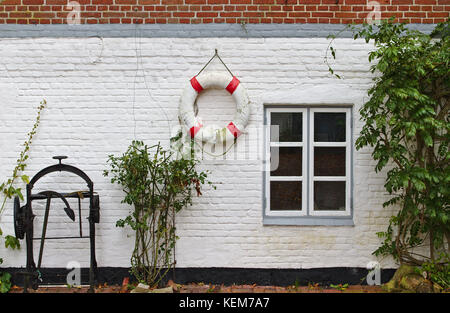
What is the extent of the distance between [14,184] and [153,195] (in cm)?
171

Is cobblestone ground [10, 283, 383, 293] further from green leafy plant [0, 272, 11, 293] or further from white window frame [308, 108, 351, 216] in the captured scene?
white window frame [308, 108, 351, 216]

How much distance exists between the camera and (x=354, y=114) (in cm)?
482

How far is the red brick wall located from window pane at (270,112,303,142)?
111 cm

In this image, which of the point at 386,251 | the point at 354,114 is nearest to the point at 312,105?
the point at 354,114

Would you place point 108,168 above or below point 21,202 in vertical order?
above

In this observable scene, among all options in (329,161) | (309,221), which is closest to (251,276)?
(309,221)

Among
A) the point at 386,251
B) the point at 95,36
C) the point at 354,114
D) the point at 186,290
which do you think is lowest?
the point at 186,290

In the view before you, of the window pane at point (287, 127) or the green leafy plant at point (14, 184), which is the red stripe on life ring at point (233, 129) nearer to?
the window pane at point (287, 127)

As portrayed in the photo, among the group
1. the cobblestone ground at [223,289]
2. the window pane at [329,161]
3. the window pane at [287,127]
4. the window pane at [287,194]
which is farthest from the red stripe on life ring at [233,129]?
the cobblestone ground at [223,289]

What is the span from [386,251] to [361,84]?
1957 millimetres

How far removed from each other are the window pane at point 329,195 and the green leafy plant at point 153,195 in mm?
1374

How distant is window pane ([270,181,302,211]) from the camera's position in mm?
4918

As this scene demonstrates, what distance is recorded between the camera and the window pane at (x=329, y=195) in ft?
16.1

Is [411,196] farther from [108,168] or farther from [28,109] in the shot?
[28,109]
